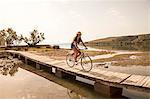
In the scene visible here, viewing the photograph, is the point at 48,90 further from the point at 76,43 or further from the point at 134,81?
the point at 134,81

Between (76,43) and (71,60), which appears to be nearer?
(76,43)

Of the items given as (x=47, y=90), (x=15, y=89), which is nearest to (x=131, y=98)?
(x=47, y=90)

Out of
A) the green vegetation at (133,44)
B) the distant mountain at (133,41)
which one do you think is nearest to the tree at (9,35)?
the green vegetation at (133,44)

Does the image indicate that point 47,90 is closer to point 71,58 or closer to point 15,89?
point 15,89

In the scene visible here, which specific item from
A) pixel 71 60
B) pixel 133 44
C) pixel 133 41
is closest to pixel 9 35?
pixel 71 60

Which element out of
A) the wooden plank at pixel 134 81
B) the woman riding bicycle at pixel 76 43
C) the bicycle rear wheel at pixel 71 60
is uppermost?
the woman riding bicycle at pixel 76 43

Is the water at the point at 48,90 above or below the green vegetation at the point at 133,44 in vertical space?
below

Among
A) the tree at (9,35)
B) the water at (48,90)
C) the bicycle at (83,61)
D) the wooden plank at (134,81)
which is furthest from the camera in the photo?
Result: the tree at (9,35)

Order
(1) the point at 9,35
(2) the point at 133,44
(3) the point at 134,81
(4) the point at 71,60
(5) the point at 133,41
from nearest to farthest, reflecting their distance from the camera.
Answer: (3) the point at 134,81 < (4) the point at 71,60 < (1) the point at 9,35 < (2) the point at 133,44 < (5) the point at 133,41

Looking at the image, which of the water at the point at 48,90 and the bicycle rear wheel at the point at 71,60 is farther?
the bicycle rear wheel at the point at 71,60

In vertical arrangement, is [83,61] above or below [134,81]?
above

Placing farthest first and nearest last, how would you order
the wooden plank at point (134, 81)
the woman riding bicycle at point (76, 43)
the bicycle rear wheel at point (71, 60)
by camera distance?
1. the bicycle rear wheel at point (71, 60)
2. the woman riding bicycle at point (76, 43)
3. the wooden plank at point (134, 81)

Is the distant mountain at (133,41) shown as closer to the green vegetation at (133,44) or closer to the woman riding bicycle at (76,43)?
the green vegetation at (133,44)

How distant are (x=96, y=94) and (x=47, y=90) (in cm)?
280
